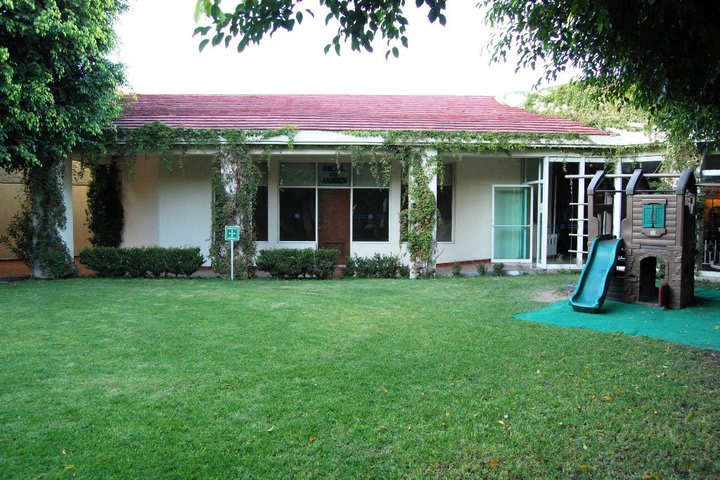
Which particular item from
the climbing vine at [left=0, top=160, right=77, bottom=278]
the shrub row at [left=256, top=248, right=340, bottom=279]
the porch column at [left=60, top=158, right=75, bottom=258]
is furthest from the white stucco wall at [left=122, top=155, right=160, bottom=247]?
the shrub row at [left=256, top=248, right=340, bottom=279]

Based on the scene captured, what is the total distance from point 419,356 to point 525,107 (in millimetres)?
12022

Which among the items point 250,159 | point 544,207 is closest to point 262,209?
point 250,159

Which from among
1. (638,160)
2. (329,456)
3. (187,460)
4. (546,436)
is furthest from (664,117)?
(187,460)

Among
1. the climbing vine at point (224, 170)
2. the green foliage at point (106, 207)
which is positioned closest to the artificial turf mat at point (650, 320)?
the climbing vine at point (224, 170)

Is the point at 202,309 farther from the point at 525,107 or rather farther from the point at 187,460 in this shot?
the point at 525,107

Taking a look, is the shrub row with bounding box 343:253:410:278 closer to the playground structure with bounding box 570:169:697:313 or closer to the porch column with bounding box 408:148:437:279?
the porch column with bounding box 408:148:437:279

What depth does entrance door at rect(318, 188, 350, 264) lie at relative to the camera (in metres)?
14.1

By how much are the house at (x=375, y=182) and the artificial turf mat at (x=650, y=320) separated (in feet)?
15.0

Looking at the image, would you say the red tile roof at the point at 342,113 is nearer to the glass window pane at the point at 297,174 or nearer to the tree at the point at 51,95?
the glass window pane at the point at 297,174

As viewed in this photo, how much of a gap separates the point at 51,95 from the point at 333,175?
258 inches

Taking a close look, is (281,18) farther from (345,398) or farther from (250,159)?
(250,159)

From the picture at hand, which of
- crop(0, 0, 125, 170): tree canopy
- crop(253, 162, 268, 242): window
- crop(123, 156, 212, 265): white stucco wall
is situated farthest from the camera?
crop(253, 162, 268, 242): window

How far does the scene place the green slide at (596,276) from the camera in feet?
26.3

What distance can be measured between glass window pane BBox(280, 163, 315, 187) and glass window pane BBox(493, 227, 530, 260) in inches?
193
